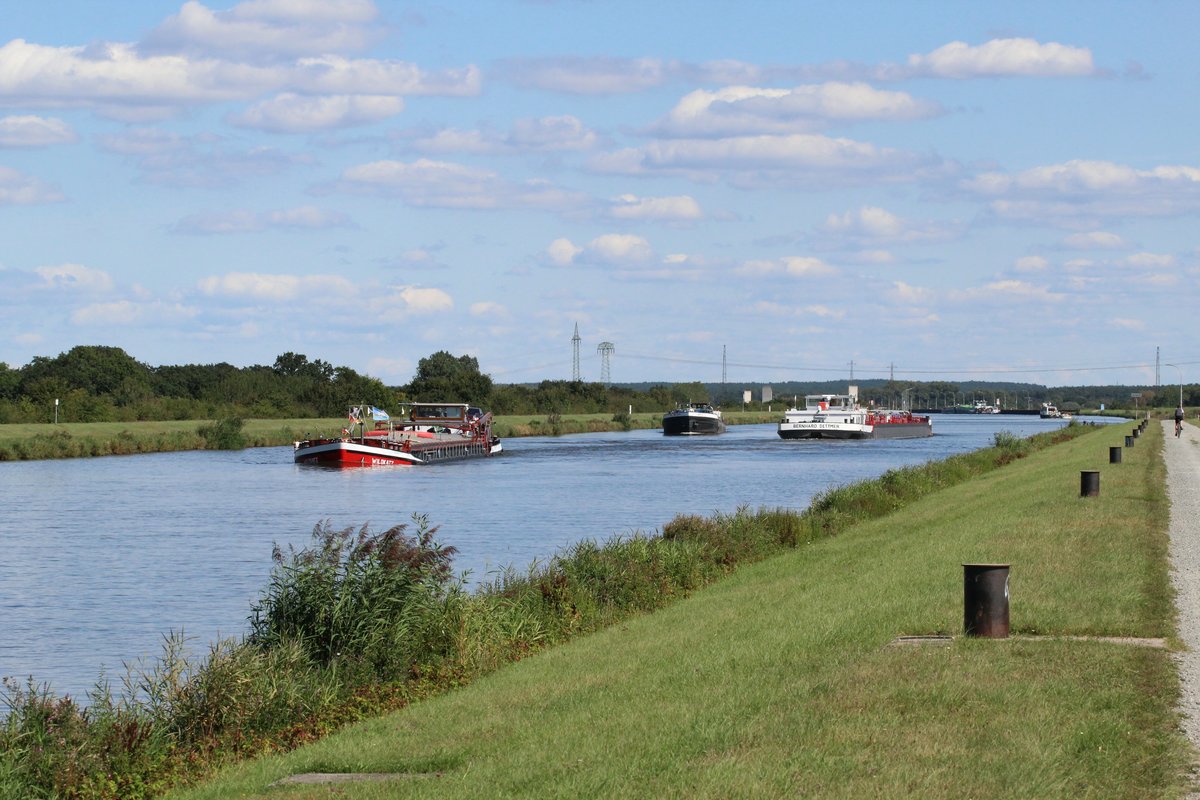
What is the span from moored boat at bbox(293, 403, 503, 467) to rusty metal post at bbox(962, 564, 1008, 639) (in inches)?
2459

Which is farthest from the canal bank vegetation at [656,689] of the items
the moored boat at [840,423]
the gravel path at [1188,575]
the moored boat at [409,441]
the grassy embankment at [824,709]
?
the moored boat at [840,423]

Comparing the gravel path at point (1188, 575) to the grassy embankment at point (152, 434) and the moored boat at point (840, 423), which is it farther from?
the moored boat at point (840, 423)

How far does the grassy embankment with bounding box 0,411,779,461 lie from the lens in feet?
249

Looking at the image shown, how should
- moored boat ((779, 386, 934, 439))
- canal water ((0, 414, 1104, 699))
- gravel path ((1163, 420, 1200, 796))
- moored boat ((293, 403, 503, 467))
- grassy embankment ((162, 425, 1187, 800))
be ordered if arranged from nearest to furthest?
grassy embankment ((162, 425, 1187, 800))
gravel path ((1163, 420, 1200, 796))
canal water ((0, 414, 1104, 699))
moored boat ((293, 403, 503, 467))
moored boat ((779, 386, 934, 439))

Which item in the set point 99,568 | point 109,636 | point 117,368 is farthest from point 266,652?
point 117,368

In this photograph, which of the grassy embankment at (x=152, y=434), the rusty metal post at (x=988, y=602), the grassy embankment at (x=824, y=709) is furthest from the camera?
the grassy embankment at (x=152, y=434)

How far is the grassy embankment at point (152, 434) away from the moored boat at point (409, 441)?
33.3ft

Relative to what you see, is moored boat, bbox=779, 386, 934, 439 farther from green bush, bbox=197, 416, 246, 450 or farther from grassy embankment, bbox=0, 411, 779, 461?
green bush, bbox=197, 416, 246, 450

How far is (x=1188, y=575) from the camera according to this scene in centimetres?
1781

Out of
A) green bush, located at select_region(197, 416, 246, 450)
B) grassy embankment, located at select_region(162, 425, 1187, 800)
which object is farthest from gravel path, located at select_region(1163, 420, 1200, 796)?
green bush, located at select_region(197, 416, 246, 450)

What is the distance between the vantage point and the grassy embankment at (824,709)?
8859 mm

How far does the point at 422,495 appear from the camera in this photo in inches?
2067

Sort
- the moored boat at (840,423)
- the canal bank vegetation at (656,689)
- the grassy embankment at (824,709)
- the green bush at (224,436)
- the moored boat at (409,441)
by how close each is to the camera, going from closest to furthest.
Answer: the grassy embankment at (824,709), the canal bank vegetation at (656,689), the moored boat at (409,441), the green bush at (224,436), the moored boat at (840,423)

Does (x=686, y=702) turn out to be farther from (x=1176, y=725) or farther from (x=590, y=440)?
(x=590, y=440)
